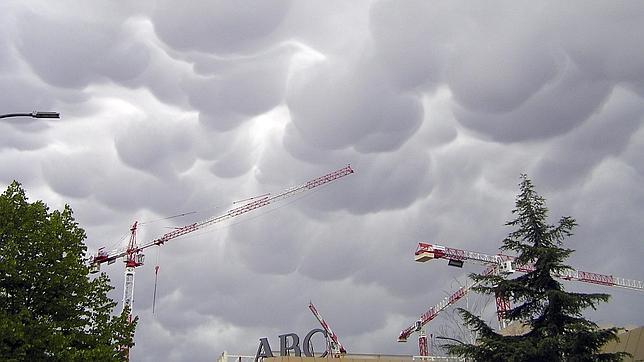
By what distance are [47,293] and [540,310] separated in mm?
23241

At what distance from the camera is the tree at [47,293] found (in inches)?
1140

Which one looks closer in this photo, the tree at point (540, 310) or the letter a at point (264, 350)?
the tree at point (540, 310)

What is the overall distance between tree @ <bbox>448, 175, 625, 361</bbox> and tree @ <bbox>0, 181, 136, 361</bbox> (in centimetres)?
1700

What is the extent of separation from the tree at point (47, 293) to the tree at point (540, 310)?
17.0 m

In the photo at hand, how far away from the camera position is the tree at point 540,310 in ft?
108

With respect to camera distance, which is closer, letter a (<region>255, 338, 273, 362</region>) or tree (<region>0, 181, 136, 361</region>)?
tree (<region>0, 181, 136, 361</region>)

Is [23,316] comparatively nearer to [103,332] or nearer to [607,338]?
[103,332]

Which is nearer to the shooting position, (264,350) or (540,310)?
(540,310)

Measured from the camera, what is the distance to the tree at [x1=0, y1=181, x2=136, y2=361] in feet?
95.0

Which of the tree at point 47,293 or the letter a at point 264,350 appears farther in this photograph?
the letter a at point 264,350

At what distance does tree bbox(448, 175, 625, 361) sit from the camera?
32781 millimetres

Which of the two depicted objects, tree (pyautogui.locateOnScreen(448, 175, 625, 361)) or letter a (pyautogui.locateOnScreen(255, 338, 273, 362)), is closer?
tree (pyautogui.locateOnScreen(448, 175, 625, 361))

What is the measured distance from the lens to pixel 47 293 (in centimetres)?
3067

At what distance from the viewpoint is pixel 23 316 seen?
94.9 feet
